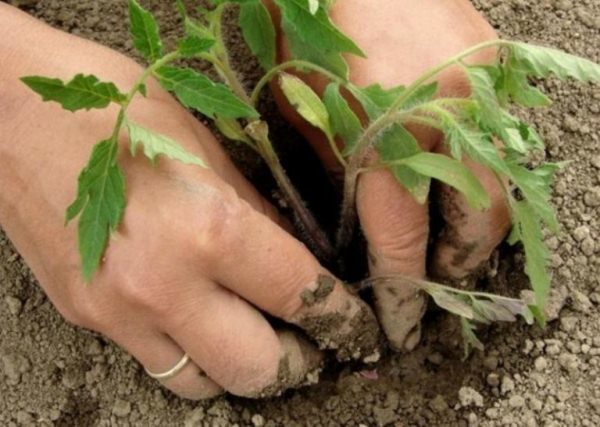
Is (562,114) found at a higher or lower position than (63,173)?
lower

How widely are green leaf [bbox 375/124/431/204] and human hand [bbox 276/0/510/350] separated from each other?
0.05m

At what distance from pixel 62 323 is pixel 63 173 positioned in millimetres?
375

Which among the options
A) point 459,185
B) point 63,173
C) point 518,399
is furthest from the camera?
point 518,399

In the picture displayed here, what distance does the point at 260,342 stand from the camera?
4.64 feet

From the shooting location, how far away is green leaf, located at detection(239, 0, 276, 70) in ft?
4.37

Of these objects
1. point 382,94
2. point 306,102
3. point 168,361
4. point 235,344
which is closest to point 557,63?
point 382,94

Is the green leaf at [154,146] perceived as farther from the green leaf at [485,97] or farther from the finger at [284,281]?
the green leaf at [485,97]

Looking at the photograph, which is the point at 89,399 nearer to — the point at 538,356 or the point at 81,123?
the point at 81,123

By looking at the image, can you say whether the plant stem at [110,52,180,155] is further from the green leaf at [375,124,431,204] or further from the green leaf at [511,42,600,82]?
the green leaf at [511,42,600,82]

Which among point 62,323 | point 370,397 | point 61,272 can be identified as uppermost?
point 61,272

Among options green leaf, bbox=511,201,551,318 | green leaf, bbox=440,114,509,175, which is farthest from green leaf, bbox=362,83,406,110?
green leaf, bbox=511,201,551,318

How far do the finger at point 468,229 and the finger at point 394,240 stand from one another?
4 cm

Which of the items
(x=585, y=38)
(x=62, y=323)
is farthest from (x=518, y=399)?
(x=62, y=323)

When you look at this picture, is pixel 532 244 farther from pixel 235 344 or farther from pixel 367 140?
pixel 235 344
